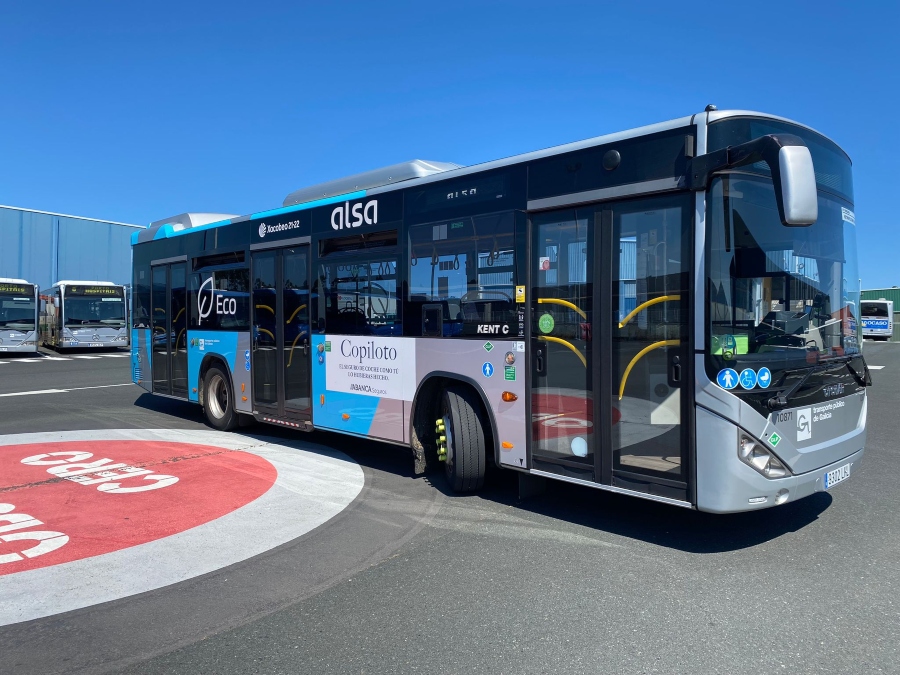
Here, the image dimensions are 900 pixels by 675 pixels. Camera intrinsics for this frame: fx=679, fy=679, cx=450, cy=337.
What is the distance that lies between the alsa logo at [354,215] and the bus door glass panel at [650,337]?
10.2 ft

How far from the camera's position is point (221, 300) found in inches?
394

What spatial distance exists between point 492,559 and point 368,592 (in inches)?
39.4

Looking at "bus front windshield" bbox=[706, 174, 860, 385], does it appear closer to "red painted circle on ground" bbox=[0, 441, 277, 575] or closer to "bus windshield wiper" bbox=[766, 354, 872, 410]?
"bus windshield wiper" bbox=[766, 354, 872, 410]

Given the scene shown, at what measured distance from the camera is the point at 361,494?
677 centimetres

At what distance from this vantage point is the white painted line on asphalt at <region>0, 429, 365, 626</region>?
4332 millimetres

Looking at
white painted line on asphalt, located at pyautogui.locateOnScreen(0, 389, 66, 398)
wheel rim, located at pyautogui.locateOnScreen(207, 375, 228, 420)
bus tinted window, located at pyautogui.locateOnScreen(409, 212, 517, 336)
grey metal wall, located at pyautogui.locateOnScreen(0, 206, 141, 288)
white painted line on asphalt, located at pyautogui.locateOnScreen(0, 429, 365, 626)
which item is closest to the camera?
white painted line on asphalt, located at pyautogui.locateOnScreen(0, 429, 365, 626)

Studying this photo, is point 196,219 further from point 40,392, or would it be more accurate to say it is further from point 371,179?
point 40,392

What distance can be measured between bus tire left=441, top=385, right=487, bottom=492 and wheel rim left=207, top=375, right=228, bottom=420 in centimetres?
516

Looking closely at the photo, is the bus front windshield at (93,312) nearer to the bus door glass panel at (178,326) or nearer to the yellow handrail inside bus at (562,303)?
the bus door glass panel at (178,326)

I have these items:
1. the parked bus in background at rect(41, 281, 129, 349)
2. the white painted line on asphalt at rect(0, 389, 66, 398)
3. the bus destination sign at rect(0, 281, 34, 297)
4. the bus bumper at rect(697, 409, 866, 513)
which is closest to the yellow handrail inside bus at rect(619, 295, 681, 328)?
the bus bumper at rect(697, 409, 866, 513)

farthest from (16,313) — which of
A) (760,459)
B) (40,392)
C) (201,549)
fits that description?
(760,459)

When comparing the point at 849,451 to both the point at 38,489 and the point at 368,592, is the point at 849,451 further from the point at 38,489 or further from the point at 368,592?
the point at 38,489

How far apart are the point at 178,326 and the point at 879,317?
47840mm

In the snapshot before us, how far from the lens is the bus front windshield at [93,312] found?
98.9 feet
